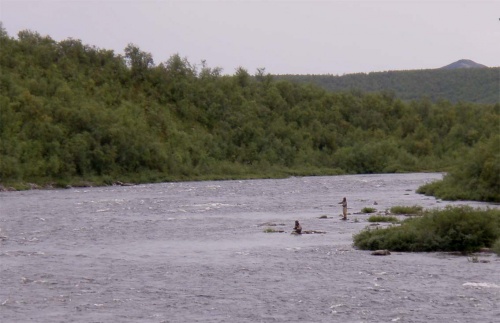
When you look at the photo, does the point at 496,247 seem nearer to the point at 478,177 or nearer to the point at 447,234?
the point at 447,234

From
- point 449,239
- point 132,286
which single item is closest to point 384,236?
point 449,239

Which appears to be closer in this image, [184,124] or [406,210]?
[406,210]

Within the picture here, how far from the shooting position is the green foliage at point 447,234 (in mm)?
31453

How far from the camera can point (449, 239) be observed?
1246 inches

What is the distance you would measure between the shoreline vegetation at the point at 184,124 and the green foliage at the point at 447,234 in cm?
3224

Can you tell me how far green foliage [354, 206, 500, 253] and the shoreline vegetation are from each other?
106 ft

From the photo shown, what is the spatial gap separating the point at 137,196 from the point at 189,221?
23742 millimetres

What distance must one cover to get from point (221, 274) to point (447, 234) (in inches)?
352

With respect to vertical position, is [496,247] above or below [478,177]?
below

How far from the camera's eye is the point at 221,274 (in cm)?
2747

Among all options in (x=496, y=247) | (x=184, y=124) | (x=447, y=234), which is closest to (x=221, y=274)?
(x=447, y=234)

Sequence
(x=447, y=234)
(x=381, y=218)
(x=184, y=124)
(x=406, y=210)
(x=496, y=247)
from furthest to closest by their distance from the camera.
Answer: (x=184, y=124), (x=406, y=210), (x=381, y=218), (x=447, y=234), (x=496, y=247)

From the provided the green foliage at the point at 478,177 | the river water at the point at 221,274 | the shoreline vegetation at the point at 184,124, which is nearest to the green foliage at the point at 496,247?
the river water at the point at 221,274

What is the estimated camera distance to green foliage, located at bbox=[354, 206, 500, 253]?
31.5 m
